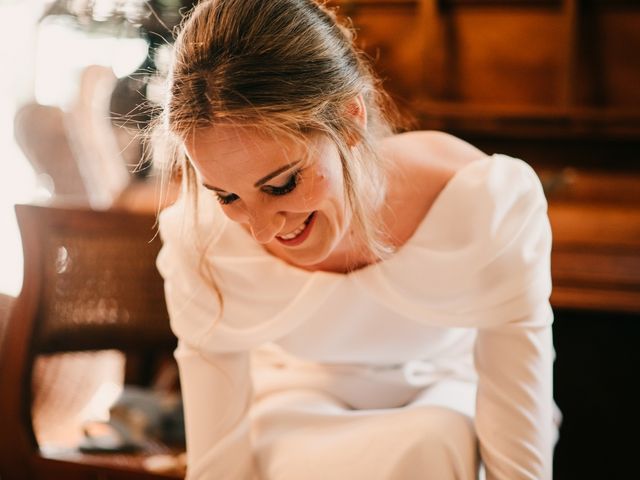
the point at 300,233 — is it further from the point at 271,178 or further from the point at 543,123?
the point at 543,123

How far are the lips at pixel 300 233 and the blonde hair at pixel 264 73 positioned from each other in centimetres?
8

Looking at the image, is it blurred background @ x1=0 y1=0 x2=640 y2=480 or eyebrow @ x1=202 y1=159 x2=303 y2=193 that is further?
blurred background @ x1=0 y1=0 x2=640 y2=480

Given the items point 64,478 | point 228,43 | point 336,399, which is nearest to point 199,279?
point 336,399

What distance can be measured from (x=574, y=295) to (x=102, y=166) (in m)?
1.54

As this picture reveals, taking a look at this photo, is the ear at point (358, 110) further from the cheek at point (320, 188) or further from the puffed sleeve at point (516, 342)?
the puffed sleeve at point (516, 342)

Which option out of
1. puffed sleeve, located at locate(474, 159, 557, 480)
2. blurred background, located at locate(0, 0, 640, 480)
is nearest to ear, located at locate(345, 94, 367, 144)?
puffed sleeve, located at locate(474, 159, 557, 480)

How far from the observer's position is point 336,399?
1.40 metres

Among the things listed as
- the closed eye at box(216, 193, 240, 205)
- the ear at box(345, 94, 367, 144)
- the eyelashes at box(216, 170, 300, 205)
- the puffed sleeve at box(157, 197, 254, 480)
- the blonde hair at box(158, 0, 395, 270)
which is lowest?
the puffed sleeve at box(157, 197, 254, 480)

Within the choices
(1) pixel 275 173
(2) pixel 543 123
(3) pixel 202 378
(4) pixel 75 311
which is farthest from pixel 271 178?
(2) pixel 543 123

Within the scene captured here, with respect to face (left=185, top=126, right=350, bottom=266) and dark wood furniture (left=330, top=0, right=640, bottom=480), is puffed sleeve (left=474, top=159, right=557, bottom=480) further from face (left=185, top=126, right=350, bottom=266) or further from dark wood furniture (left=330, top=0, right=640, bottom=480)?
dark wood furniture (left=330, top=0, right=640, bottom=480)

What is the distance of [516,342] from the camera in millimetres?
1168

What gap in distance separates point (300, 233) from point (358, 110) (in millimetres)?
198

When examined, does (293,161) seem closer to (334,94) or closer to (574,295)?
(334,94)

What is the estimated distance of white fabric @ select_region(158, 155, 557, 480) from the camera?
3.84 feet
